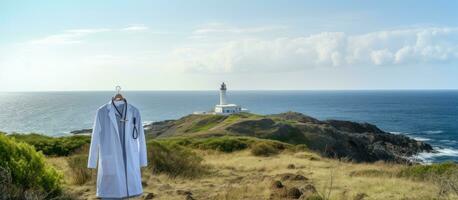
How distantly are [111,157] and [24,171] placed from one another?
7.32 feet

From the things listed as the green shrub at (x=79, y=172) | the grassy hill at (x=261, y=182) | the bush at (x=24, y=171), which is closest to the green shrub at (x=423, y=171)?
the grassy hill at (x=261, y=182)

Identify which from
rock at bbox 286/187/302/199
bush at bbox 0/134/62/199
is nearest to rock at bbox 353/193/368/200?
rock at bbox 286/187/302/199

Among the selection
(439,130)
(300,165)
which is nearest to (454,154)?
(439,130)

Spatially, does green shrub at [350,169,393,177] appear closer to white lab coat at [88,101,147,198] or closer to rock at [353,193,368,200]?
rock at [353,193,368,200]

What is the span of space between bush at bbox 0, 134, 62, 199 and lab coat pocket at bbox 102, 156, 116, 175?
134 centimetres

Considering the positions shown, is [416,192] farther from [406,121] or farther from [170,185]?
[406,121]

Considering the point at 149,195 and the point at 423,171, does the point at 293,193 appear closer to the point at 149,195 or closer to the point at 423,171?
the point at 149,195

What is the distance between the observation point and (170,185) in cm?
1149

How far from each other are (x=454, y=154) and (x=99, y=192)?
56318mm

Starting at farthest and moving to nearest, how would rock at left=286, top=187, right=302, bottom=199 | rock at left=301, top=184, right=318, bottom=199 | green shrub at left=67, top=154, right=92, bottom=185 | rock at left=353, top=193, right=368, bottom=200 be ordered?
green shrub at left=67, top=154, right=92, bottom=185 < rock at left=353, top=193, right=368, bottom=200 < rock at left=286, top=187, right=302, bottom=199 < rock at left=301, top=184, right=318, bottom=199

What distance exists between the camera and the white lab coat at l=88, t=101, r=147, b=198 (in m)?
6.93

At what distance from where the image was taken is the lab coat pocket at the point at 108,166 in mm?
6922

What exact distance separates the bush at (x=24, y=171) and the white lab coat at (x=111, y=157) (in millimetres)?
1258

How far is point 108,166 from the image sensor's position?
6934mm
